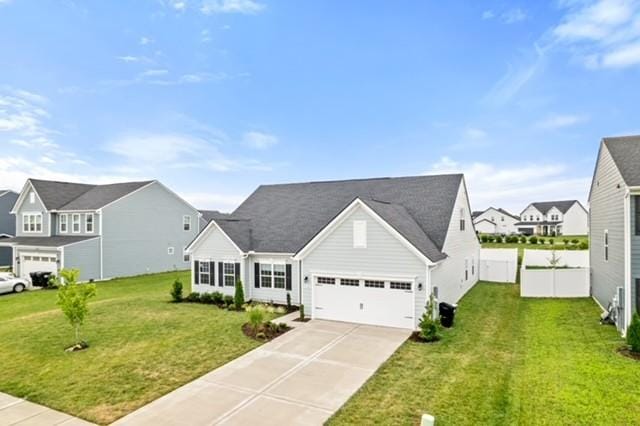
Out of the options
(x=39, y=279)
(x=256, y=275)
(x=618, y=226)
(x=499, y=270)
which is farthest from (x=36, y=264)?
(x=618, y=226)

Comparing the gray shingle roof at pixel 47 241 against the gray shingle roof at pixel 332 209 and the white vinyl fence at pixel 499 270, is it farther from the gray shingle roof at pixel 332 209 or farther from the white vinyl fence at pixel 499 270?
the white vinyl fence at pixel 499 270

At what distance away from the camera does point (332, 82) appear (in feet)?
76.5

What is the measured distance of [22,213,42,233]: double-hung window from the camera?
29.7 metres

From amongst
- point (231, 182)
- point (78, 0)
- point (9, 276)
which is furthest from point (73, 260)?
point (78, 0)

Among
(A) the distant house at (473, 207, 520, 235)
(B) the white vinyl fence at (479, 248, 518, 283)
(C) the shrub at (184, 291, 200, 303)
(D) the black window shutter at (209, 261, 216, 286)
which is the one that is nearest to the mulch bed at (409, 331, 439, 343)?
(D) the black window shutter at (209, 261, 216, 286)

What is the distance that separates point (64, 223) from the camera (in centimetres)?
2889

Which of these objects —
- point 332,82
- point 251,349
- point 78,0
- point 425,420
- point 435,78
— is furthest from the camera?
point 332,82

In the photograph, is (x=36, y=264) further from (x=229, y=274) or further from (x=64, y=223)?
(x=229, y=274)

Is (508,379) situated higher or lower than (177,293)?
lower

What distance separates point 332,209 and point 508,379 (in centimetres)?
1280

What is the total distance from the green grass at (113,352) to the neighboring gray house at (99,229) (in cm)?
824

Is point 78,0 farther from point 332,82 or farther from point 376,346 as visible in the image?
point 376,346

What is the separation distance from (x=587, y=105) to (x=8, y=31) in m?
28.9

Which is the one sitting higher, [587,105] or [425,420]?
[587,105]
